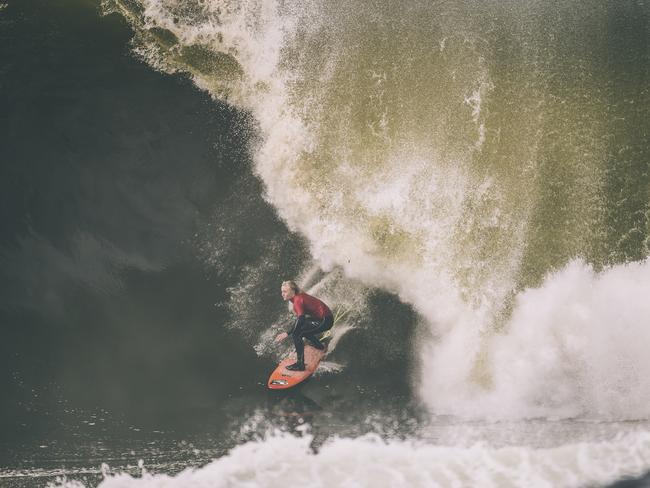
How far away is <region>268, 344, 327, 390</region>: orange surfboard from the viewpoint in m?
8.12

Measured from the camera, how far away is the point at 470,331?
828cm

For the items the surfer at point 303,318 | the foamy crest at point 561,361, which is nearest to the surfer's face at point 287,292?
the surfer at point 303,318

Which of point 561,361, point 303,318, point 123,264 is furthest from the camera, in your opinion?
point 123,264

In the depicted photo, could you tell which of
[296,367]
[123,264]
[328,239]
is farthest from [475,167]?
[123,264]

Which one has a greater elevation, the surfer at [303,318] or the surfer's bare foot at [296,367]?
the surfer at [303,318]

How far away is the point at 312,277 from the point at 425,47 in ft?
13.4

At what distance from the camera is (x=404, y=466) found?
7.87m

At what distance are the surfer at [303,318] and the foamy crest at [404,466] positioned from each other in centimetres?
133

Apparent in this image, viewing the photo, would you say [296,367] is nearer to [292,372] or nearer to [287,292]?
[292,372]

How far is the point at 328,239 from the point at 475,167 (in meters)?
2.55

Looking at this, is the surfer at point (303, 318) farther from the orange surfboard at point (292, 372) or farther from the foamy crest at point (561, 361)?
the foamy crest at point (561, 361)

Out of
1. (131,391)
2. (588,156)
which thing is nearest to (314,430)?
(131,391)

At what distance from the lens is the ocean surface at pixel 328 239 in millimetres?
8031

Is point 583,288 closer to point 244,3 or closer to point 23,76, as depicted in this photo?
point 244,3
